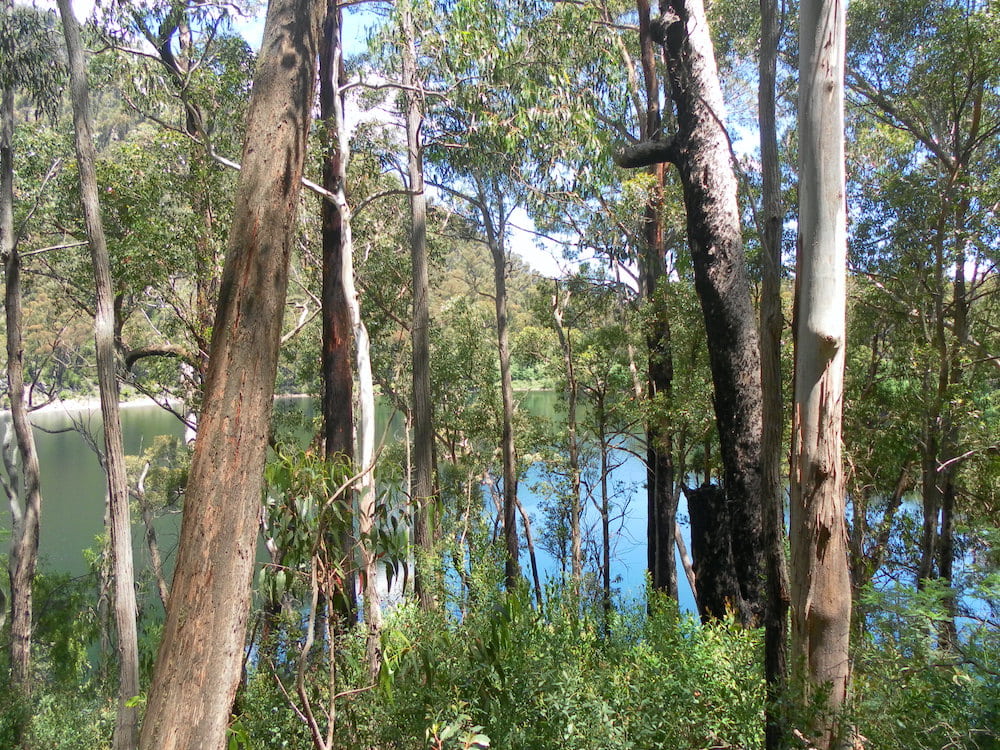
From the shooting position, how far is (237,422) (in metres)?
1.95

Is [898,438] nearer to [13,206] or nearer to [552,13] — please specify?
[552,13]

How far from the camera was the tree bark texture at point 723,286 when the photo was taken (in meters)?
3.22

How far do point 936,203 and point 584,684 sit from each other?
22.3ft

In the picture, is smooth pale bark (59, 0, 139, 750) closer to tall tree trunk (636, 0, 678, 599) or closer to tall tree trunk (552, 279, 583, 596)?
tall tree trunk (636, 0, 678, 599)

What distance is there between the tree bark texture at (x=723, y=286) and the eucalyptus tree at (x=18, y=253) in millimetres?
6088

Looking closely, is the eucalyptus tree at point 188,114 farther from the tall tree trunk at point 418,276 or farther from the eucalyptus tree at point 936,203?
the eucalyptus tree at point 936,203

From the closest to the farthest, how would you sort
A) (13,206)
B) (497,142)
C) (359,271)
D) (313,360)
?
1. (497,142)
2. (13,206)
3. (359,271)
4. (313,360)

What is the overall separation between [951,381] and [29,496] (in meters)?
9.45

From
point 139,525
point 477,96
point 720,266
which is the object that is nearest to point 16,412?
point 477,96

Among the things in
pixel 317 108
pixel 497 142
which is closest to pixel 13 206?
pixel 317 108

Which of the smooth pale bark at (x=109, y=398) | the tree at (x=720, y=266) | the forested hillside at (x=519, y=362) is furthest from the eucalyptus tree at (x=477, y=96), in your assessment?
the smooth pale bark at (x=109, y=398)

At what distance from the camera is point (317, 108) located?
6531mm

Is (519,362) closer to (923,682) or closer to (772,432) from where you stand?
(772,432)

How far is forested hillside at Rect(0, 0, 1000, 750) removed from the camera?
195 cm
